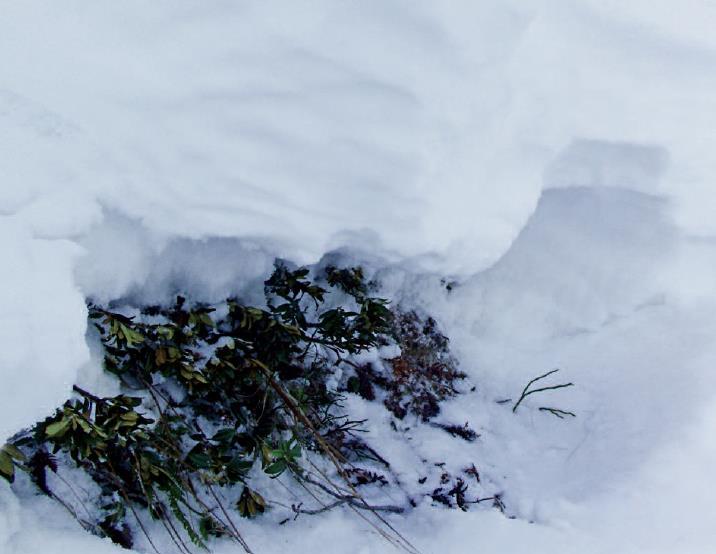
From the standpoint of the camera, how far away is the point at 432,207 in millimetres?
1920

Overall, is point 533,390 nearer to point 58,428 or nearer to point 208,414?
point 208,414

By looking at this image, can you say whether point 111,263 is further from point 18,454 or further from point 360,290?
point 360,290

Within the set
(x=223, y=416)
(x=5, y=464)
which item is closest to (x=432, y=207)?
(x=223, y=416)

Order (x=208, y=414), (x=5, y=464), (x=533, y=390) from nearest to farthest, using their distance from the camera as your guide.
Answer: (x=5, y=464), (x=208, y=414), (x=533, y=390)

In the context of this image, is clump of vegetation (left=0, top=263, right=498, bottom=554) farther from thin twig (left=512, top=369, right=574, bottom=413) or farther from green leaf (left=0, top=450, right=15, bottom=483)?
thin twig (left=512, top=369, right=574, bottom=413)

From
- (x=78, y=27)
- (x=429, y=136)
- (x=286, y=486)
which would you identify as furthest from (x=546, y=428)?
(x=78, y=27)

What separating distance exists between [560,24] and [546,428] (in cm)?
135

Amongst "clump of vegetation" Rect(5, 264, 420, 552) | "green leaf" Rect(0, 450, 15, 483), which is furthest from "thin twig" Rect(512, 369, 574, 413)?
"green leaf" Rect(0, 450, 15, 483)

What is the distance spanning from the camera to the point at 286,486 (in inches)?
81.9

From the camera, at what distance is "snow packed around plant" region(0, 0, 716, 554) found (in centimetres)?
165

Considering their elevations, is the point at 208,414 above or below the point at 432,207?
below

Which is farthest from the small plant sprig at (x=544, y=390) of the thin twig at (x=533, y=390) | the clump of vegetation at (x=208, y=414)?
the clump of vegetation at (x=208, y=414)

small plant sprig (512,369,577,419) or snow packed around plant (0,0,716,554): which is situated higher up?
snow packed around plant (0,0,716,554)

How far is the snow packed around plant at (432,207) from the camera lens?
5.41 feet
